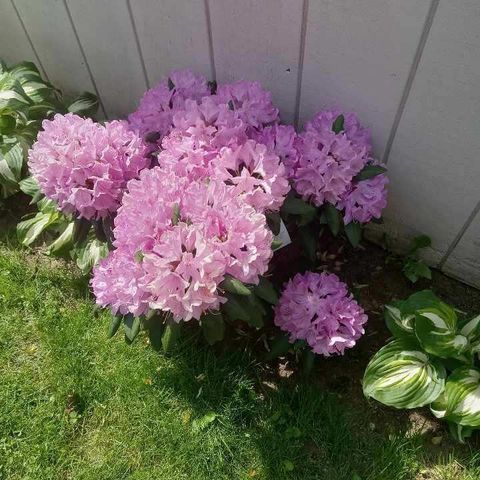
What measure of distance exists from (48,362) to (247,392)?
0.81 meters

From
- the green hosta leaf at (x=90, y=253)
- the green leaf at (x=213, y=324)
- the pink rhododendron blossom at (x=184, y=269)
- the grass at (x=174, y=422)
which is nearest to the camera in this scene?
the pink rhododendron blossom at (x=184, y=269)

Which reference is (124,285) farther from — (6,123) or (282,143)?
(6,123)

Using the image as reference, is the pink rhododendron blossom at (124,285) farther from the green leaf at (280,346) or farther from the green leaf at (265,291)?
the green leaf at (280,346)

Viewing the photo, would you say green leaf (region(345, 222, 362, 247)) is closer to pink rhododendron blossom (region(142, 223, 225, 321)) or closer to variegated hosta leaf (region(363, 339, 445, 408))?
variegated hosta leaf (region(363, 339, 445, 408))

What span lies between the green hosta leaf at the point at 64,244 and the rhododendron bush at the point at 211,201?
0.34 meters

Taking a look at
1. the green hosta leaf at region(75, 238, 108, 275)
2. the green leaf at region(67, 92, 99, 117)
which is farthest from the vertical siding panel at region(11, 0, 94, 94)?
the green hosta leaf at region(75, 238, 108, 275)

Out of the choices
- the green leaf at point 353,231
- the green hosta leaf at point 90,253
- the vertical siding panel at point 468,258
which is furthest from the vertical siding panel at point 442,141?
the green hosta leaf at point 90,253

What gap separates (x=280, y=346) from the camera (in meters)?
1.79

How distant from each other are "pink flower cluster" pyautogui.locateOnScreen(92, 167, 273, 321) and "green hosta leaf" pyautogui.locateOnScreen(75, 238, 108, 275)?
23.9 inches

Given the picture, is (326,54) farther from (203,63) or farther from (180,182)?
(180,182)

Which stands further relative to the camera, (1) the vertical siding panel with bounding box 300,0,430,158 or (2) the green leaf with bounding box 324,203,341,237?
(2) the green leaf with bounding box 324,203,341,237

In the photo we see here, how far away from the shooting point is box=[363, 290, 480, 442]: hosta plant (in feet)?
5.19

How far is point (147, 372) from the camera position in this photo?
1946mm

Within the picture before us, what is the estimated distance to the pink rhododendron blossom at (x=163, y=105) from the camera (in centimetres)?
172
